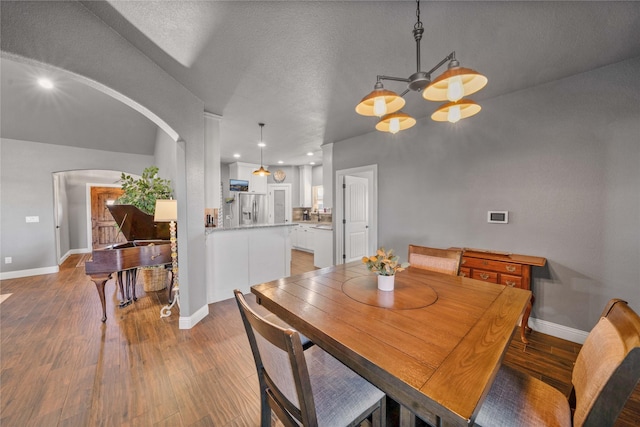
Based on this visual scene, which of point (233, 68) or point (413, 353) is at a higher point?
point (233, 68)

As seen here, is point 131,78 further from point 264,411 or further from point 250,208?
point 250,208

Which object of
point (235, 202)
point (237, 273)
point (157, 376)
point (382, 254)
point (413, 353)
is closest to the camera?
point (413, 353)

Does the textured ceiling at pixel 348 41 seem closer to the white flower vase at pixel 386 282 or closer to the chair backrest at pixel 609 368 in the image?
the white flower vase at pixel 386 282

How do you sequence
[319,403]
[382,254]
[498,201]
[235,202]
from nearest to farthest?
[319,403] < [382,254] < [498,201] < [235,202]

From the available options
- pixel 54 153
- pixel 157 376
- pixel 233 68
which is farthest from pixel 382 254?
pixel 54 153

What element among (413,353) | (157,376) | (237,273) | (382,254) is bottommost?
(157,376)

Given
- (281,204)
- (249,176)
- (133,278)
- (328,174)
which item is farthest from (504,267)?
(249,176)

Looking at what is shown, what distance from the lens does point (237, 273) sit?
3.49m

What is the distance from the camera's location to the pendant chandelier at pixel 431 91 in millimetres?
1165

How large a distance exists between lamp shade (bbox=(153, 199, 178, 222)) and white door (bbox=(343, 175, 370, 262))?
2.99 metres

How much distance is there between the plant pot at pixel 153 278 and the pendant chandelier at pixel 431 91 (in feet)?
13.3

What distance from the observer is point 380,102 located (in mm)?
1380

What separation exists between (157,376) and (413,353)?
2100 mm

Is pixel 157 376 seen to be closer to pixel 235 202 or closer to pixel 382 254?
pixel 382 254
